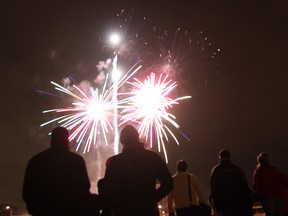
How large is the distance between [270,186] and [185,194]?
1982 mm

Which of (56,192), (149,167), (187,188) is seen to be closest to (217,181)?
(187,188)

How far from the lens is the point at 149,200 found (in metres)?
5.18

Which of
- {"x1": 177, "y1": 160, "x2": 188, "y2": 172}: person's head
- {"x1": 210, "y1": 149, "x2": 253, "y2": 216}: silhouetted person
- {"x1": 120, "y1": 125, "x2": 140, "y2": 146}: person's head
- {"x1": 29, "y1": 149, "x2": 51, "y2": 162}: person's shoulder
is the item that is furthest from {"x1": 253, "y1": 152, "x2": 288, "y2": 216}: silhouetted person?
{"x1": 29, "y1": 149, "x2": 51, "y2": 162}: person's shoulder

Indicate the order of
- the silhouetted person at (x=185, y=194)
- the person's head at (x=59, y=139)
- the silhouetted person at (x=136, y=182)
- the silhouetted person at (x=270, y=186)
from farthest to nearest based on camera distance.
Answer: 1. the silhouetted person at (x=270, y=186)
2. the silhouetted person at (x=185, y=194)
3. the person's head at (x=59, y=139)
4. the silhouetted person at (x=136, y=182)

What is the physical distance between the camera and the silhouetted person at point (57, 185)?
5.38m

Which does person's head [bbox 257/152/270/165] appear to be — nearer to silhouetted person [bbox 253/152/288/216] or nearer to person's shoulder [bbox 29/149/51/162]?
silhouetted person [bbox 253/152/288/216]

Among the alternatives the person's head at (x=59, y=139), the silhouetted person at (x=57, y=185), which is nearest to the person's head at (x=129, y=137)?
the silhouetted person at (x=57, y=185)

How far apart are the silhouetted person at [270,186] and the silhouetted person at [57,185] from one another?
16.2ft

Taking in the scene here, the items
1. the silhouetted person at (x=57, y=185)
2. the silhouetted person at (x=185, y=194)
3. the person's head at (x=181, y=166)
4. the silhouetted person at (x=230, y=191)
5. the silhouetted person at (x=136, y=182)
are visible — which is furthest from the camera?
the person's head at (x=181, y=166)

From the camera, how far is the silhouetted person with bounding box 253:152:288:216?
9.09 m

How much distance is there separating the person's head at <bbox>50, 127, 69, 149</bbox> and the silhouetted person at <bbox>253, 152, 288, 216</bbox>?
5195 mm

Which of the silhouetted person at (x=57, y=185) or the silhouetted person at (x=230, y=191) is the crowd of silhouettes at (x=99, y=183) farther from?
the silhouetted person at (x=230, y=191)

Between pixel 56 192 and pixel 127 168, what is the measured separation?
983 mm

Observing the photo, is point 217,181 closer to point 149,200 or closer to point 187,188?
point 187,188
